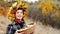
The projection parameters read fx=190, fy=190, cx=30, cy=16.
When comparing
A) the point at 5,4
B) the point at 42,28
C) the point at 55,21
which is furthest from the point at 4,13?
the point at 55,21

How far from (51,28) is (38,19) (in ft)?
0.53

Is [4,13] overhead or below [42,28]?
overhead

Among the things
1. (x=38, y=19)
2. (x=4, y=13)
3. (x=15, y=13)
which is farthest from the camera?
(x=38, y=19)

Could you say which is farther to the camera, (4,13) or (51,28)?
(51,28)

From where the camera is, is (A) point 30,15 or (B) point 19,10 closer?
(B) point 19,10

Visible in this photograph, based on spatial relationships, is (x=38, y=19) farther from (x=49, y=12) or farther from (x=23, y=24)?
Answer: (x=23, y=24)

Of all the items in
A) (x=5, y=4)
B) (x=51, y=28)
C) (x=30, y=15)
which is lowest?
(x=51, y=28)

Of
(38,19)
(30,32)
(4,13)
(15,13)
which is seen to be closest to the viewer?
(15,13)

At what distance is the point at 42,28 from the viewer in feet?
6.21

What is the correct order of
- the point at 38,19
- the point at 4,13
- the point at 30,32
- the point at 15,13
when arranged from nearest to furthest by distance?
the point at 15,13 → the point at 30,32 → the point at 4,13 → the point at 38,19

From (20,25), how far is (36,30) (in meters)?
0.31

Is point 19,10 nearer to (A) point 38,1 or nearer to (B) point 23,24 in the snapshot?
(B) point 23,24

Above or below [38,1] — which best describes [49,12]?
below

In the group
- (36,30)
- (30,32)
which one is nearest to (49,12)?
(36,30)
